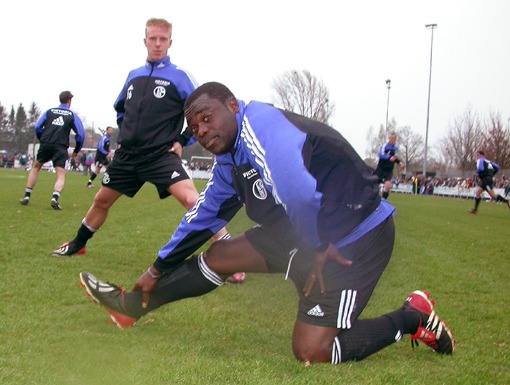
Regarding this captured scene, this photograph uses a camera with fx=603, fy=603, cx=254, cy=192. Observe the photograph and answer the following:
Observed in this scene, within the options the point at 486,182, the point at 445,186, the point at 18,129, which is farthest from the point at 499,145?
the point at 18,129

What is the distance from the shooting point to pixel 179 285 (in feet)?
12.6

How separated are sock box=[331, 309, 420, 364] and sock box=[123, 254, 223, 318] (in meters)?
0.87

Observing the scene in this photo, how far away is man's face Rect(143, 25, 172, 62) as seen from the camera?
19.0ft

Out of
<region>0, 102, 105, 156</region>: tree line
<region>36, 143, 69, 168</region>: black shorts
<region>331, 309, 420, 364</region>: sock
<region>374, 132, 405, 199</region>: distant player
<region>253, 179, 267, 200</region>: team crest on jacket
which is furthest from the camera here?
<region>0, 102, 105, 156</region>: tree line

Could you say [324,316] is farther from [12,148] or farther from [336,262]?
[12,148]

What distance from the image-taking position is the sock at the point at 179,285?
383 cm

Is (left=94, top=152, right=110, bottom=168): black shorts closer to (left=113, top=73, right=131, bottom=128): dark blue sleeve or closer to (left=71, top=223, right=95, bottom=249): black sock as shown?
(left=71, top=223, right=95, bottom=249): black sock

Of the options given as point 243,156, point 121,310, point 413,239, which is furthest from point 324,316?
point 413,239

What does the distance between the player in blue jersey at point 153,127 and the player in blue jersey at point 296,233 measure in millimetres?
1966

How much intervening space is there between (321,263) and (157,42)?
3374 mm

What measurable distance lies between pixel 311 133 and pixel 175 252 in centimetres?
123

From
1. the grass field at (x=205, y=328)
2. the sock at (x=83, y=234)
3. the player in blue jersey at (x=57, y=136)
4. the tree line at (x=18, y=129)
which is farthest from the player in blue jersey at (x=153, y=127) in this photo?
the tree line at (x=18, y=129)

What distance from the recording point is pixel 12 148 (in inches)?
3858

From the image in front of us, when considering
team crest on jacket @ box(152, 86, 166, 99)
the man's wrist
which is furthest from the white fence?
the man's wrist
